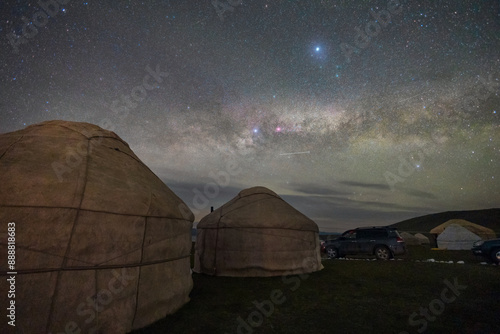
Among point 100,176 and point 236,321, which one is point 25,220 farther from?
point 236,321

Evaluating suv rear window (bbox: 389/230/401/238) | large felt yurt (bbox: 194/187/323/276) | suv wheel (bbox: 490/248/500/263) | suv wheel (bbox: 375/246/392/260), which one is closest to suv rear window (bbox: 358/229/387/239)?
suv rear window (bbox: 389/230/401/238)

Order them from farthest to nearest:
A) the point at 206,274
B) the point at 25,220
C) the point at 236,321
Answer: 1. the point at 206,274
2. the point at 236,321
3. the point at 25,220

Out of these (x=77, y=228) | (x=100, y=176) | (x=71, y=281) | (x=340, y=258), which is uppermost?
(x=100, y=176)

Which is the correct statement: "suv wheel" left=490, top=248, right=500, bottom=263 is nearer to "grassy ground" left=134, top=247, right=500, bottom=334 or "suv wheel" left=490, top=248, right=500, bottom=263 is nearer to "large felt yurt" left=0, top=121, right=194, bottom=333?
"grassy ground" left=134, top=247, right=500, bottom=334

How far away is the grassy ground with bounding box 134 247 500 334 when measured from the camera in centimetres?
427

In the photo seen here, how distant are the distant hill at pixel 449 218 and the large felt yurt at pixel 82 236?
80.5m

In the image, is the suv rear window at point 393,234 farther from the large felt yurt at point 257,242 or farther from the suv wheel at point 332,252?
the large felt yurt at point 257,242

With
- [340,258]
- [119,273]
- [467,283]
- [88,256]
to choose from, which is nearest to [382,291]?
[467,283]

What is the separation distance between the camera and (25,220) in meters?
3.30

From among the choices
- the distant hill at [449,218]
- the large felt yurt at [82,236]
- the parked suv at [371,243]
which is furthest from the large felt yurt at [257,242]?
the distant hill at [449,218]

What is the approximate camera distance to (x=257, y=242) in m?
8.74

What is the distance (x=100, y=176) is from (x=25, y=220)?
117 cm

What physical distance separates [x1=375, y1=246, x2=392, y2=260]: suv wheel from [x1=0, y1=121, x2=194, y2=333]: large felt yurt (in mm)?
11700

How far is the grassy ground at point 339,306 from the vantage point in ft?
14.0
